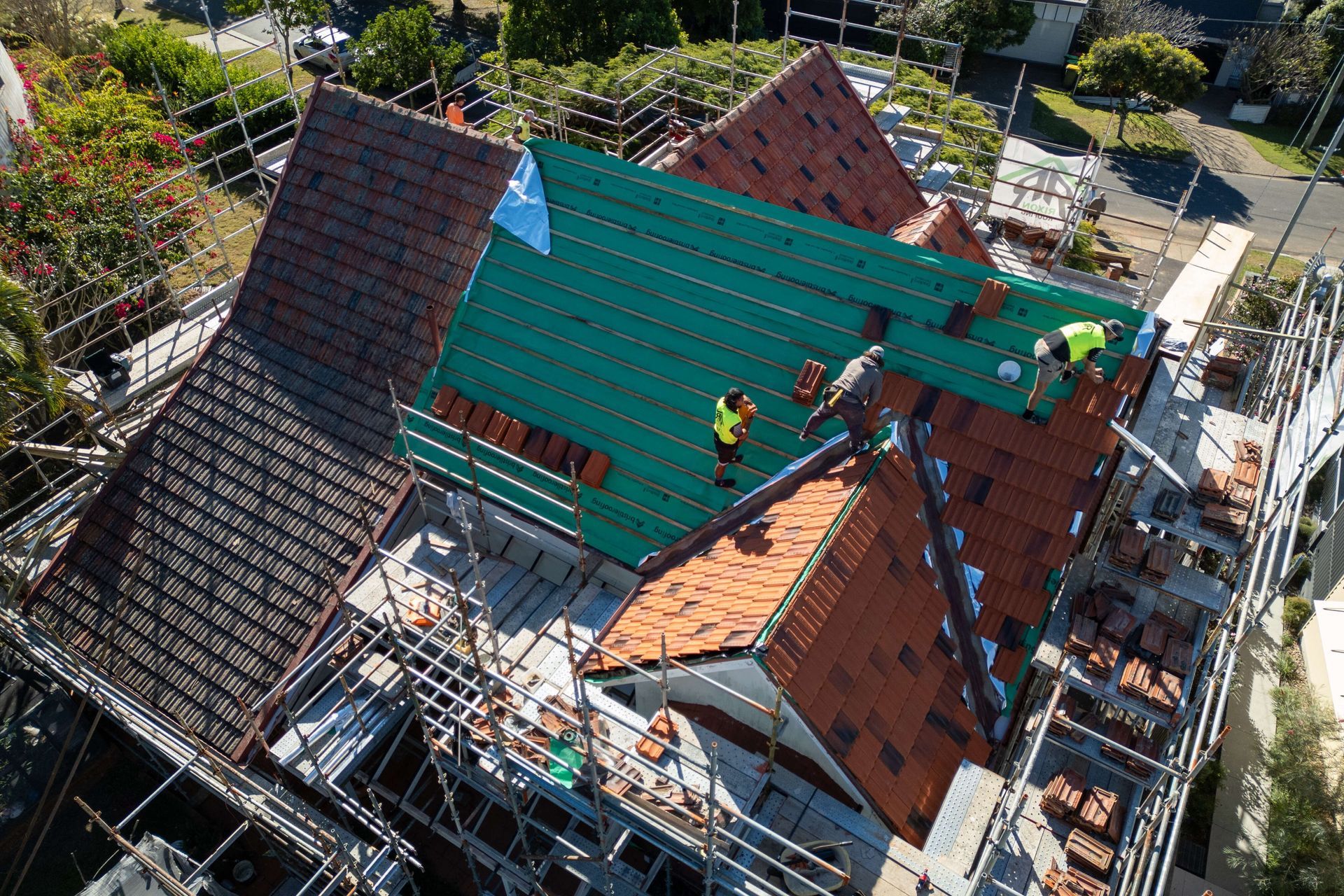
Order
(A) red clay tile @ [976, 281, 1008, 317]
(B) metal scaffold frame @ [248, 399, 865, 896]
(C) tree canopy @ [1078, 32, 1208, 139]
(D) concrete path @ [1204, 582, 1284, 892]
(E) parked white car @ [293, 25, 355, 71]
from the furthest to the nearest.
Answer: (E) parked white car @ [293, 25, 355, 71] → (C) tree canopy @ [1078, 32, 1208, 139] → (D) concrete path @ [1204, 582, 1284, 892] → (A) red clay tile @ [976, 281, 1008, 317] → (B) metal scaffold frame @ [248, 399, 865, 896]

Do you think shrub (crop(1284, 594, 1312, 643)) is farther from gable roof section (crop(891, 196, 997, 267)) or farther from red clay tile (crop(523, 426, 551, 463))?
red clay tile (crop(523, 426, 551, 463))

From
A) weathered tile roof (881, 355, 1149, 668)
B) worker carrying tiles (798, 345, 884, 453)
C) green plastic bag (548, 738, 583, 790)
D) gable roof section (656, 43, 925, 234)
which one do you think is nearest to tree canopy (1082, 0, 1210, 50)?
gable roof section (656, 43, 925, 234)

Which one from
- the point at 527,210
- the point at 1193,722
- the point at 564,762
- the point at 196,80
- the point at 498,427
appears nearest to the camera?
the point at 564,762

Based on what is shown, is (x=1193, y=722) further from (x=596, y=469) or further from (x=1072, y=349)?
Result: (x=596, y=469)

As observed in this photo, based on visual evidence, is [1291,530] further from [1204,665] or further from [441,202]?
[441,202]

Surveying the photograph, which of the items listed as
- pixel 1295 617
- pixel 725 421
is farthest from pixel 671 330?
pixel 1295 617

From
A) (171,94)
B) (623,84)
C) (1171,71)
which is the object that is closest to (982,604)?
(623,84)

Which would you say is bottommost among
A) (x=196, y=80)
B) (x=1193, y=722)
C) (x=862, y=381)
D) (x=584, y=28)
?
(x=1193, y=722)
